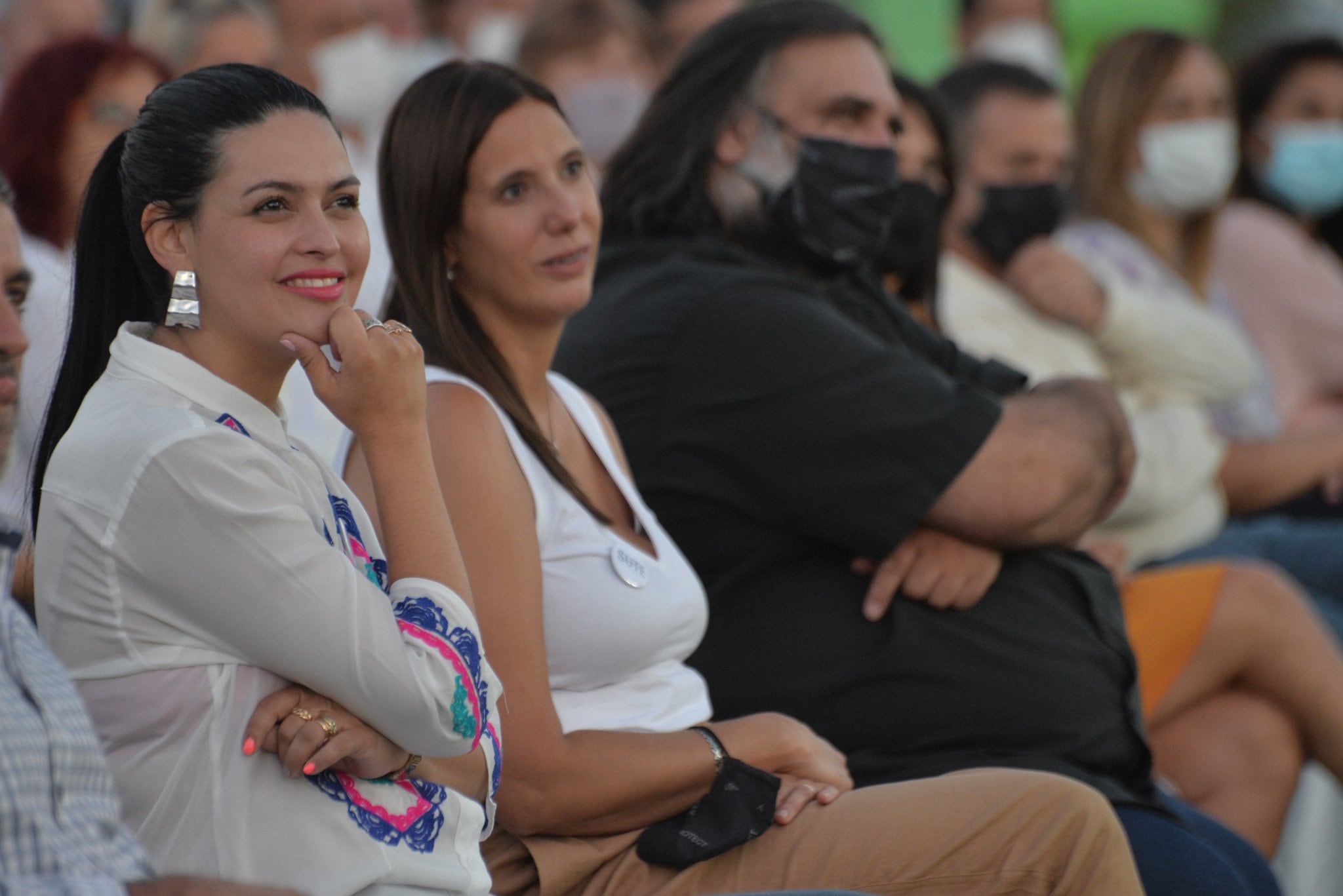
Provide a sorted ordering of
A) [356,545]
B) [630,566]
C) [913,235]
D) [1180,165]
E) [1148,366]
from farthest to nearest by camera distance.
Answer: [1180,165] < [1148,366] < [913,235] < [630,566] < [356,545]

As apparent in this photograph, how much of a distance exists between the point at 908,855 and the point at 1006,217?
2.75 m

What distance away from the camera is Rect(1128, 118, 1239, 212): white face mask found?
16.8ft

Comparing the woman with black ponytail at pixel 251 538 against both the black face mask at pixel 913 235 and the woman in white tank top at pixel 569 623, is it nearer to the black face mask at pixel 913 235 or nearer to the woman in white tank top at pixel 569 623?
the woman in white tank top at pixel 569 623

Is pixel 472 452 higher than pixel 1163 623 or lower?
higher

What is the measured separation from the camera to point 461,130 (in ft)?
7.52

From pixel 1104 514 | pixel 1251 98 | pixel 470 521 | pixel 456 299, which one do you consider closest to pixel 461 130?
pixel 456 299

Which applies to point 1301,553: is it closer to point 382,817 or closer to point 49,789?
point 382,817

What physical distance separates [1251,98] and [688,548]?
4142mm

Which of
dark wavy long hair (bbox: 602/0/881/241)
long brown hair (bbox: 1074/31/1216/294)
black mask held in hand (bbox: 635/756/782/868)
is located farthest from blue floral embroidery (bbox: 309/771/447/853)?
long brown hair (bbox: 1074/31/1216/294)

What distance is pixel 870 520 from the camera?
249 centimetres

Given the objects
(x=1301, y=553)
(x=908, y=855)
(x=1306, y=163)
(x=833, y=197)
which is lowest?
(x=1301, y=553)

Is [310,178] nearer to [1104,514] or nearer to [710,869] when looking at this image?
[710,869]

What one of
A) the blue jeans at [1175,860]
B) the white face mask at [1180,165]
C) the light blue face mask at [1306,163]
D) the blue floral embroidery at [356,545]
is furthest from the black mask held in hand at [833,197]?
the light blue face mask at [1306,163]

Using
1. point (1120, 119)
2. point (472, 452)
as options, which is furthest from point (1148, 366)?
point (472, 452)
